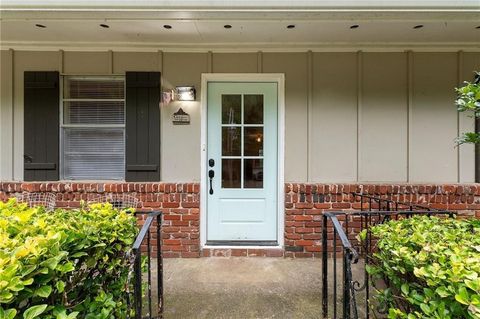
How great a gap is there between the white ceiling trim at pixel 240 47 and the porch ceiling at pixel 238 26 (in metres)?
0.01

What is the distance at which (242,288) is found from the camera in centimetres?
269

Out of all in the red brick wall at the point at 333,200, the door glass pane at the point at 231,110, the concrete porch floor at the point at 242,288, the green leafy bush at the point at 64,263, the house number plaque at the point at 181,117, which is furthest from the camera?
the door glass pane at the point at 231,110

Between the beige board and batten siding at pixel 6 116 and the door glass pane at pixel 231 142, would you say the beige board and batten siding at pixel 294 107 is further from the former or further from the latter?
the beige board and batten siding at pixel 6 116

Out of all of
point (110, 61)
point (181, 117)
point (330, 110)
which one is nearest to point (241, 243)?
point (181, 117)

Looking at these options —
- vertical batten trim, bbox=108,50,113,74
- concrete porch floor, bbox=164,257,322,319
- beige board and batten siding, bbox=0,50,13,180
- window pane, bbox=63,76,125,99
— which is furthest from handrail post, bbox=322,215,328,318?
beige board and batten siding, bbox=0,50,13,180

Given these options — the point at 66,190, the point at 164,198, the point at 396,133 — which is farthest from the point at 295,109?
the point at 66,190

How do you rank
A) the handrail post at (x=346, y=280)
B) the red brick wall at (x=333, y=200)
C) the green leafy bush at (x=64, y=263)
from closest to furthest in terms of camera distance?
the green leafy bush at (x=64, y=263)
the handrail post at (x=346, y=280)
the red brick wall at (x=333, y=200)

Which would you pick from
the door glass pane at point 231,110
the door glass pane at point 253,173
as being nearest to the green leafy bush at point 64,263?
the door glass pane at point 253,173

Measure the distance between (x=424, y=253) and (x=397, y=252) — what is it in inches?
4.8

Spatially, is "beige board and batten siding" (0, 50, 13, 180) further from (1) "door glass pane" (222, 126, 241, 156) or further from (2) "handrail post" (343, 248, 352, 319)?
(2) "handrail post" (343, 248, 352, 319)

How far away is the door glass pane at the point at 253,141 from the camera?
358 centimetres

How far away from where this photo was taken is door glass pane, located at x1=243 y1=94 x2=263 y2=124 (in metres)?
3.58

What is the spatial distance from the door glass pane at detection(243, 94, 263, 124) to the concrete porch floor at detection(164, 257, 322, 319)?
1.65 meters
